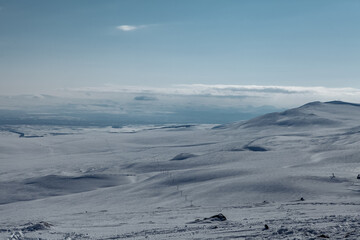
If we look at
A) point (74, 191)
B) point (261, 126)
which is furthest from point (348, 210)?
point (261, 126)

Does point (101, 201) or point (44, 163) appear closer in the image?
point (101, 201)

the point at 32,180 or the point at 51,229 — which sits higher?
the point at 51,229

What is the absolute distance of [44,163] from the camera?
208ft

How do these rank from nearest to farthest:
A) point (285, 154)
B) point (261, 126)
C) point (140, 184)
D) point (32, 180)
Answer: point (140, 184) < point (32, 180) < point (285, 154) < point (261, 126)

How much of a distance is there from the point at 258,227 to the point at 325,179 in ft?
62.4

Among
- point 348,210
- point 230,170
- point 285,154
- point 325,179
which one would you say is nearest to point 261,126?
point 285,154

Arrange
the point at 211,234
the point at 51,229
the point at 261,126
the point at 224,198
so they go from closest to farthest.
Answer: the point at 211,234 → the point at 51,229 → the point at 224,198 → the point at 261,126

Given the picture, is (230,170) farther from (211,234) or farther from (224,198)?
(211,234)

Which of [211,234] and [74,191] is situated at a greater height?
[211,234]

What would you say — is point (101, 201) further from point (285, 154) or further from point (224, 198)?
point (285, 154)

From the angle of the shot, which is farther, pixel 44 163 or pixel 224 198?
pixel 44 163

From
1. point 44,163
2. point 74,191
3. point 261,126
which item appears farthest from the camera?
point 261,126

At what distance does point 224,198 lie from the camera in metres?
27.5

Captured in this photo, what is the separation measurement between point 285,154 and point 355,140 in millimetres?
17796
